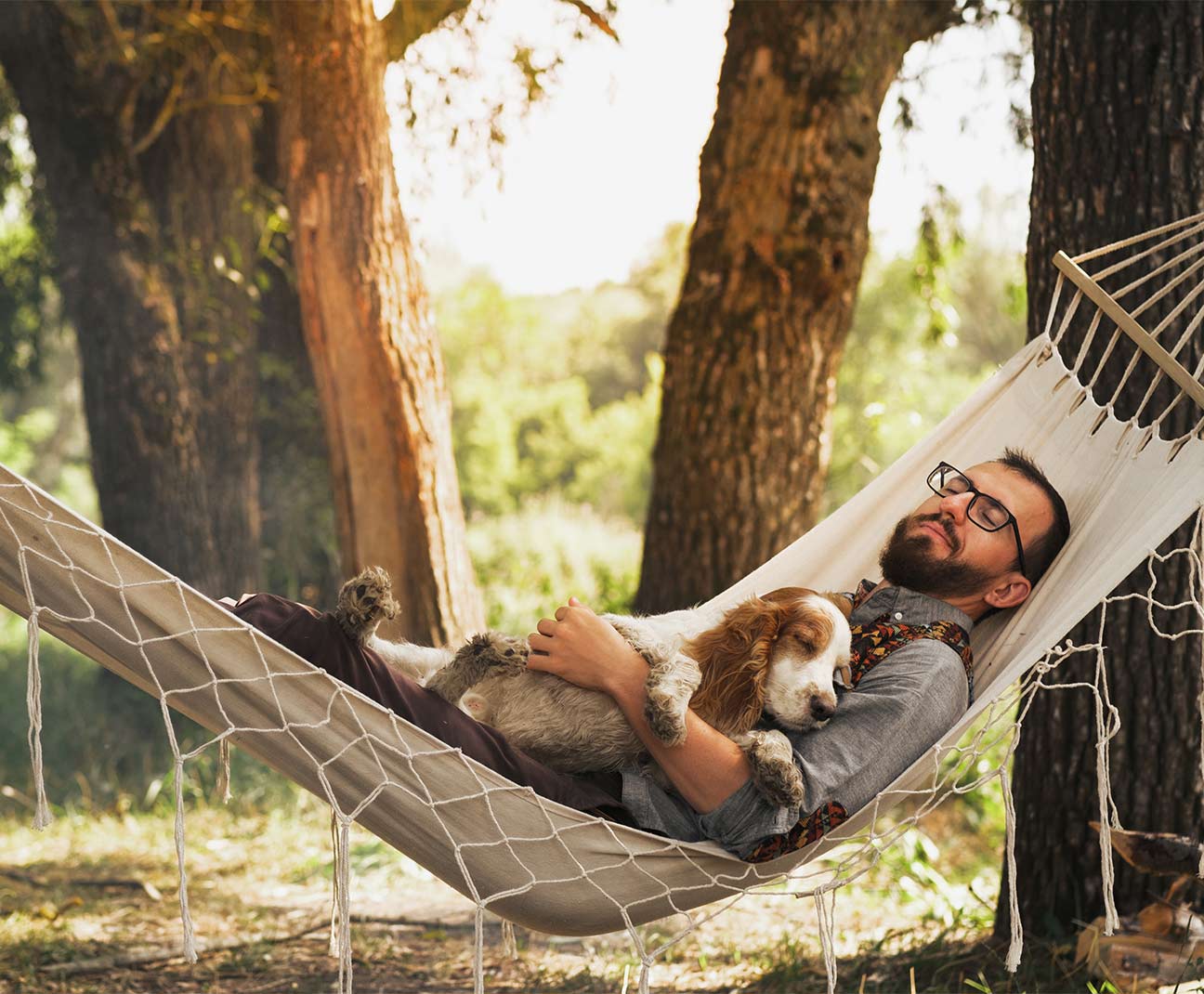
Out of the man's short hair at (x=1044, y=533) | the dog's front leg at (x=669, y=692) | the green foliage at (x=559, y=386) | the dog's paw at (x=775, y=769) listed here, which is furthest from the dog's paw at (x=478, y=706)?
A: the green foliage at (x=559, y=386)

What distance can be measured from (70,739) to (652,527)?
105 inches

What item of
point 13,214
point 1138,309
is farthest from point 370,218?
point 13,214

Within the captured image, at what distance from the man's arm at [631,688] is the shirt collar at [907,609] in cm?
45

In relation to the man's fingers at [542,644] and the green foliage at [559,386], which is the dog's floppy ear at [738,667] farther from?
the green foliage at [559,386]

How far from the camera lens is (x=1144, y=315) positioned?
7.56 ft

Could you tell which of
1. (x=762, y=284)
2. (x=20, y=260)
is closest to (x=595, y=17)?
(x=762, y=284)

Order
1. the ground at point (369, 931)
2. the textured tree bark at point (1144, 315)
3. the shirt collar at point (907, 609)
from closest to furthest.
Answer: the shirt collar at point (907, 609), the textured tree bark at point (1144, 315), the ground at point (369, 931)

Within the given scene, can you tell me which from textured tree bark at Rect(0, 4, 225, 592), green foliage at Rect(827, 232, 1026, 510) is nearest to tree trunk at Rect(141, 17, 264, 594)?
textured tree bark at Rect(0, 4, 225, 592)

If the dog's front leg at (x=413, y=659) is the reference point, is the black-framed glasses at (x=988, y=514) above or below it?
above

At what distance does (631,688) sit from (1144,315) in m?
1.33

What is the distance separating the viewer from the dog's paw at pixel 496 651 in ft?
5.99

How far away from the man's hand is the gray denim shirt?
0.20 m

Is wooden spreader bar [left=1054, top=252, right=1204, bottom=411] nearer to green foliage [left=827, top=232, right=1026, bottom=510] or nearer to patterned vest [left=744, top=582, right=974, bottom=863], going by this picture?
patterned vest [left=744, top=582, right=974, bottom=863]

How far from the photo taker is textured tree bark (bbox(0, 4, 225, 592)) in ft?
16.5
